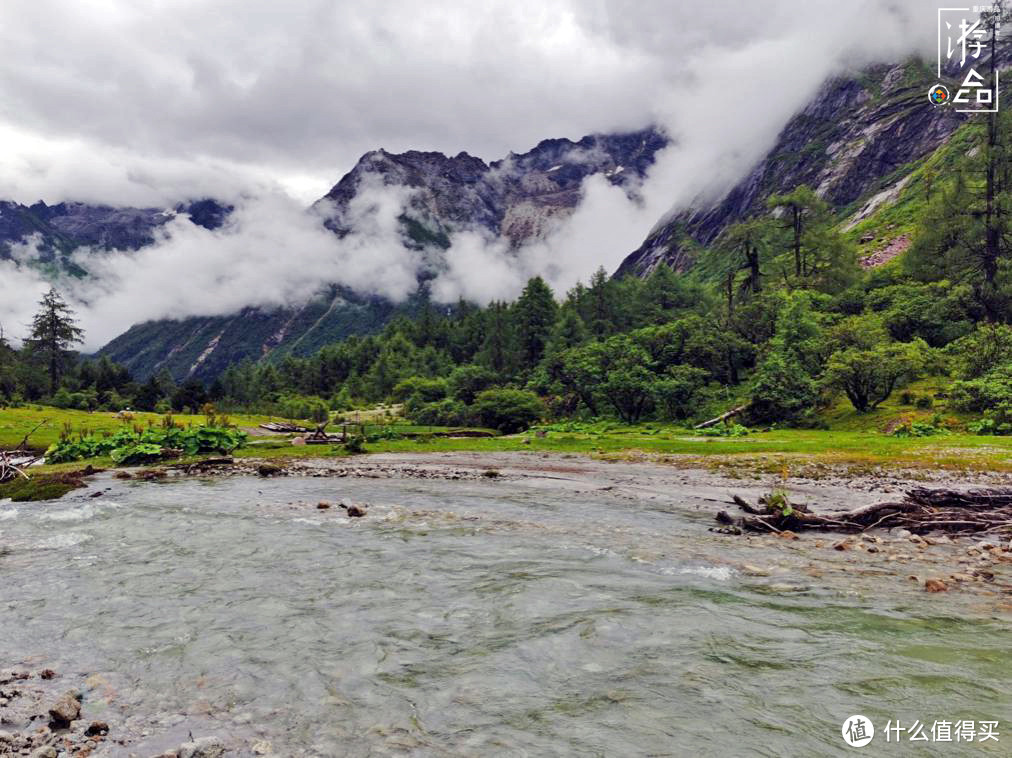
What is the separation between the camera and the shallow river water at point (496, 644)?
733cm

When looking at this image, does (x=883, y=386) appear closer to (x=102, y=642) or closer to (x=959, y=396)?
(x=959, y=396)

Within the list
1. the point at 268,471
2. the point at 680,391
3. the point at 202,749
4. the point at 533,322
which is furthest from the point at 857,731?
the point at 533,322

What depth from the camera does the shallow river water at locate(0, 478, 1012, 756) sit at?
24.0ft

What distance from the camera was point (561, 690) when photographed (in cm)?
841

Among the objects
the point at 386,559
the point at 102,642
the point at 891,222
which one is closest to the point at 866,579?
the point at 386,559

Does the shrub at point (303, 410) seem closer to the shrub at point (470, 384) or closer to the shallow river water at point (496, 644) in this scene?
the shrub at point (470, 384)

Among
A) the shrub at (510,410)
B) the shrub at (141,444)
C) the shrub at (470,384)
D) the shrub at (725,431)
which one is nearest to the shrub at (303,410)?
the shrub at (470,384)

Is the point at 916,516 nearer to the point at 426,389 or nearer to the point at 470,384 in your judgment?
the point at 470,384

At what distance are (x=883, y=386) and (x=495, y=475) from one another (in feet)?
143

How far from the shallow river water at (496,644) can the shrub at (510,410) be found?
6224 cm

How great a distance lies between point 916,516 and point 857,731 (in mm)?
14084

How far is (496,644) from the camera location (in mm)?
10141

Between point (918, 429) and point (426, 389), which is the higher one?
point (426, 389)

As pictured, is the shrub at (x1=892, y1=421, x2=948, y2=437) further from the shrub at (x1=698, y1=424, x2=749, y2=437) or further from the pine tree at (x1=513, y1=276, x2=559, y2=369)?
the pine tree at (x1=513, y1=276, x2=559, y2=369)
